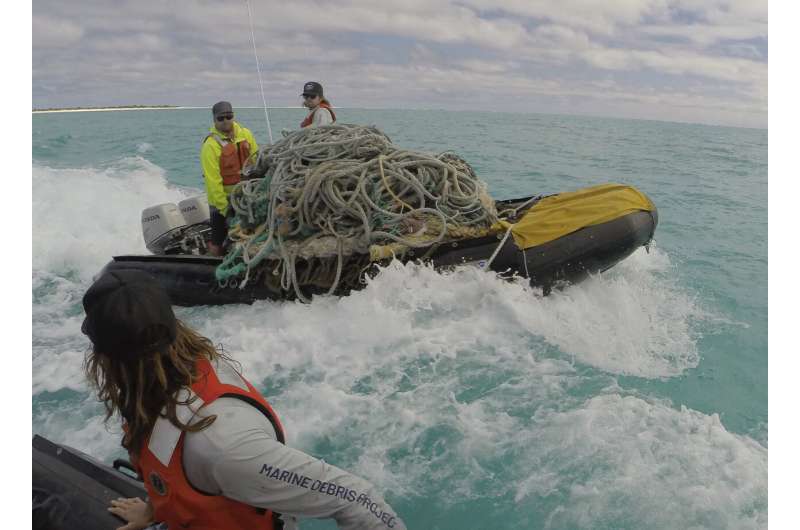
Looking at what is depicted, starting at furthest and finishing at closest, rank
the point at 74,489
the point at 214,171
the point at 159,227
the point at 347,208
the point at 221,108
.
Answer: the point at 159,227, the point at 214,171, the point at 221,108, the point at 347,208, the point at 74,489

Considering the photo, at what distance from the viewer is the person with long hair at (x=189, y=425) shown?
1.31 metres

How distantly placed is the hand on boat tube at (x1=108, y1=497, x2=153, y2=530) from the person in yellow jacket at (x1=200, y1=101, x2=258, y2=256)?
13.5 ft

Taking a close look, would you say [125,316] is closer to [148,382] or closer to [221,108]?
[148,382]

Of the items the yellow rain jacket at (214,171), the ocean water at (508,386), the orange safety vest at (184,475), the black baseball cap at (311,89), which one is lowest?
the ocean water at (508,386)

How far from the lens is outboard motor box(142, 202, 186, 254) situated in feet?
19.8

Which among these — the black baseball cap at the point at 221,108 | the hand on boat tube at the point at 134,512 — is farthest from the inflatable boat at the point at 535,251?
the hand on boat tube at the point at 134,512

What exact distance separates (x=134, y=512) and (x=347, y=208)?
11.1 ft

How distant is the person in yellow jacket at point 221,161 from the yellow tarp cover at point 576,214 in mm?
2853

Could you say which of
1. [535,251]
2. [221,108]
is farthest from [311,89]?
[535,251]

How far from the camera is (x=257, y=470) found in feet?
4.45

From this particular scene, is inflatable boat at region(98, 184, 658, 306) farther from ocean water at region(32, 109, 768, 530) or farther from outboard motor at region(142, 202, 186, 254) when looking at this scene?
outboard motor at region(142, 202, 186, 254)

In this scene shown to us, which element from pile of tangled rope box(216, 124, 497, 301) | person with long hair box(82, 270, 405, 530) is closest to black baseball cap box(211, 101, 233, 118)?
pile of tangled rope box(216, 124, 497, 301)

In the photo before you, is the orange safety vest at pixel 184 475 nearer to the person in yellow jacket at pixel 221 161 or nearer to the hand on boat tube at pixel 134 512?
the hand on boat tube at pixel 134 512

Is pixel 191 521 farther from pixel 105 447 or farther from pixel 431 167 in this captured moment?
pixel 431 167
